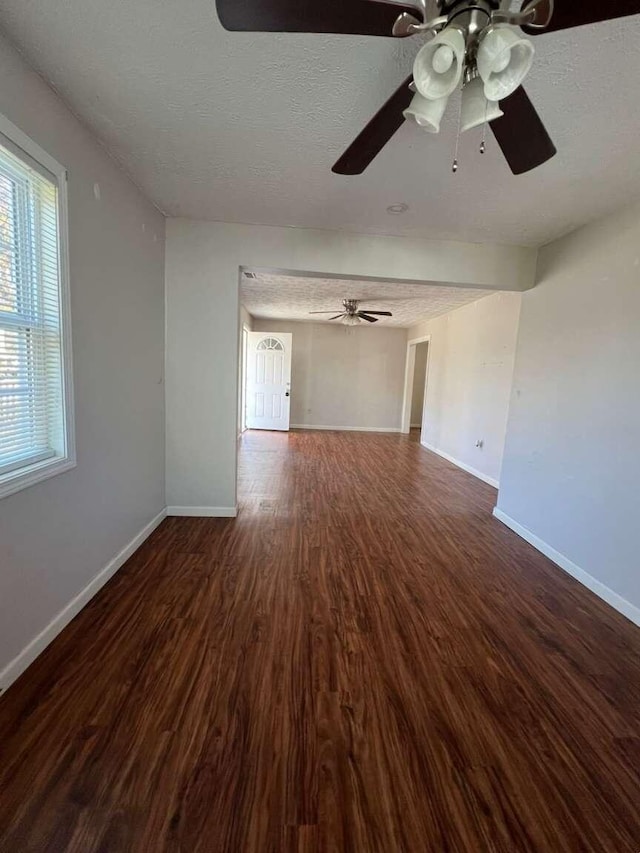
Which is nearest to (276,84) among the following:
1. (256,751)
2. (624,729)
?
(256,751)

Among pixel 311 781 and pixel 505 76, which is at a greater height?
pixel 505 76

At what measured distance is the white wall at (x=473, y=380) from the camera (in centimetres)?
433

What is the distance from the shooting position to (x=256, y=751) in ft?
4.00

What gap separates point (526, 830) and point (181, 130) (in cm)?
299

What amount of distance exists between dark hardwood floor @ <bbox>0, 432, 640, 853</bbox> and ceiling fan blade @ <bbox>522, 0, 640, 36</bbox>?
7.15 feet

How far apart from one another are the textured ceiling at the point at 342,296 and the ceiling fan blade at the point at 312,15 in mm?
2900

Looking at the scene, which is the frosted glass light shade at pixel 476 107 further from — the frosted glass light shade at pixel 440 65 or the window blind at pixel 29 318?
the window blind at pixel 29 318

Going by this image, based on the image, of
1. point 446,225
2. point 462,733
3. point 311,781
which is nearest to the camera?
point 311,781

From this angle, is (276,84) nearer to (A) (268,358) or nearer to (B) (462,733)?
(B) (462,733)

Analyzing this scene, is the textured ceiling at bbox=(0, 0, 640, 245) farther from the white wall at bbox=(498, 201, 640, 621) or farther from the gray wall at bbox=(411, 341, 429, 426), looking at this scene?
the gray wall at bbox=(411, 341, 429, 426)

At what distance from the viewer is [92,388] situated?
6.23ft

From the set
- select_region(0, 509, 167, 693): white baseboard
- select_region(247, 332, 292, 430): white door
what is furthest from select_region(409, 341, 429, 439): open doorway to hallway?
select_region(0, 509, 167, 693): white baseboard

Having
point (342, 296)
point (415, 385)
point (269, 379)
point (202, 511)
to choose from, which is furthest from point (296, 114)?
point (415, 385)

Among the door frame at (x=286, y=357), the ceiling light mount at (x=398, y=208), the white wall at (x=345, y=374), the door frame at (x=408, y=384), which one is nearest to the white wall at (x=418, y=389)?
the door frame at (x=408, y=384)
